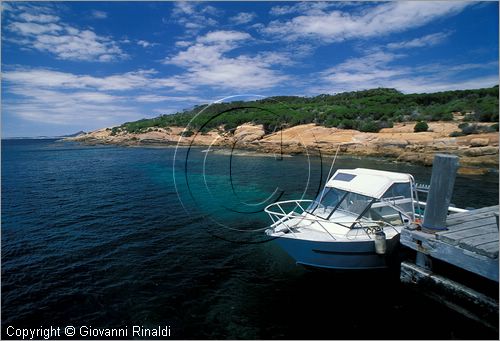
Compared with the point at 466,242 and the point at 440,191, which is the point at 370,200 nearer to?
the point at 440,191

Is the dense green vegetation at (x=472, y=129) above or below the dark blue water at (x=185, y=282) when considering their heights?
above

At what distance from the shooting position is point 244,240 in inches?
636

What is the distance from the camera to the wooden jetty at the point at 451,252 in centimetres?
824

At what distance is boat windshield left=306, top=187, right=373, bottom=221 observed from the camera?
1214 cm

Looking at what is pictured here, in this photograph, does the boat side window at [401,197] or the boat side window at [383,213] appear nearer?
the boat side window at [383,213]

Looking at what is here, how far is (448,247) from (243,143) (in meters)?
65.3

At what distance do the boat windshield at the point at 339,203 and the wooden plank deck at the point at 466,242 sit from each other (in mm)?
2125

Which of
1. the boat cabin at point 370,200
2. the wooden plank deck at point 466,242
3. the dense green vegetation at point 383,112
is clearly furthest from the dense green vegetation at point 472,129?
the wooden plank deck at point 466,242

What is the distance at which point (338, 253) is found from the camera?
10844mm

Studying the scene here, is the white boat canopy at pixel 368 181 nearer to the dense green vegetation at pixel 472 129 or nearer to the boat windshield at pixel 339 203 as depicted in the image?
the boat windshield at pixel 339 203

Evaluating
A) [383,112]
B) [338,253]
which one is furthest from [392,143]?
[338,253]

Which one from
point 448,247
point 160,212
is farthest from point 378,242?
point 160,212

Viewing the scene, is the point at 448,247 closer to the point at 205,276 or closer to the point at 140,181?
the point at 205,276

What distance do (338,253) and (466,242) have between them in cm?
390
